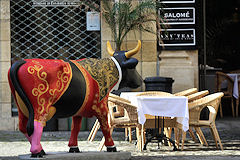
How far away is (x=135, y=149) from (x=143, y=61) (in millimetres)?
3706

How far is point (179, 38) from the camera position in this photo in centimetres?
1150

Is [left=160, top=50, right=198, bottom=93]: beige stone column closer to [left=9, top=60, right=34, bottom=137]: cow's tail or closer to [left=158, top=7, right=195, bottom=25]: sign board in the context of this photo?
[left=158, top=7, right=195, bottom=25]: sign board

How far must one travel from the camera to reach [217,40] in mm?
18422

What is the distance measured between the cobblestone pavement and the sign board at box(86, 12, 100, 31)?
8.62 feet

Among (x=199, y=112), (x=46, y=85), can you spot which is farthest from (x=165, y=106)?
(x=46, y=85)

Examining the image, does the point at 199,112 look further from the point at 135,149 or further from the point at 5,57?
the point at 5,57

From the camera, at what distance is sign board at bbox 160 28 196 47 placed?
11.5 meters

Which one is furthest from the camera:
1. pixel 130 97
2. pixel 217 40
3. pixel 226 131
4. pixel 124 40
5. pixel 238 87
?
pixel 217 40

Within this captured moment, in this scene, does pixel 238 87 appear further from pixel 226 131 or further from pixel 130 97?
pixel 130 97

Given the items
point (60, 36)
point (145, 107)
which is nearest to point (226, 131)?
point (145, 107)

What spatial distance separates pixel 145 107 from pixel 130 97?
2.39ft

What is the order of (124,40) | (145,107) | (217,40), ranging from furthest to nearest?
(217,40) → (124,40) → (145,107)

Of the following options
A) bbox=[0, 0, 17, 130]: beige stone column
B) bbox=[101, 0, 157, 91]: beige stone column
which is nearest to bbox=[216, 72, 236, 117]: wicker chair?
bbox=[101, 0, 157, 91]: beige stone column

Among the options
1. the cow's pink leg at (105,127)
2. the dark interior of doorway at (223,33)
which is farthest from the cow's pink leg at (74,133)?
the dark interior of doorway at (223,33)
